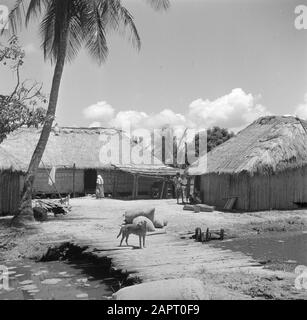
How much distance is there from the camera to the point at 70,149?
26391 millimetres

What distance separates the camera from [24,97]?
11383 millimetres

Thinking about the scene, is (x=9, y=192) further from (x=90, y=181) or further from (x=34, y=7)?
(x=90, y=181)

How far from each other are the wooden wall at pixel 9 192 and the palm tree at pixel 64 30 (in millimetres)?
2502

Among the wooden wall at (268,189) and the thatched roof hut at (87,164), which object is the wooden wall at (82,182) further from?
the wooden wall at (268,189)

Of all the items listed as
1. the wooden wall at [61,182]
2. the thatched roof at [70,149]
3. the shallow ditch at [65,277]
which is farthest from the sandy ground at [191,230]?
the thatched roof at [70,149]

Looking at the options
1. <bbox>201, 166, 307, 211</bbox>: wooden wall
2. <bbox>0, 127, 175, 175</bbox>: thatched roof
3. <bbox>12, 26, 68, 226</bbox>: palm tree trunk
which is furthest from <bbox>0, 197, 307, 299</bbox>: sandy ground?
<bbox>0, 127, 175, 175</bbox>: thatched roof

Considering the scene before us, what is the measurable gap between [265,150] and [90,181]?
12.7 m

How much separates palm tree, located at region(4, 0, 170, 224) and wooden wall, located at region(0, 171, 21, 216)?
8.21 ft

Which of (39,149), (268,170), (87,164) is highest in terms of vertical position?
(87,164)

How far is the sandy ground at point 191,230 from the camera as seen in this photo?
6.24 metres

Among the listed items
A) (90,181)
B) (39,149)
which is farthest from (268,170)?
(90,181)

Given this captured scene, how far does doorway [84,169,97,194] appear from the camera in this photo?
26297 millimetres

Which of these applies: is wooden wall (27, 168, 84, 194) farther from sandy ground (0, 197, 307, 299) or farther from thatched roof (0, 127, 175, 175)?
sandy ground (0, 197, 307, 299)
